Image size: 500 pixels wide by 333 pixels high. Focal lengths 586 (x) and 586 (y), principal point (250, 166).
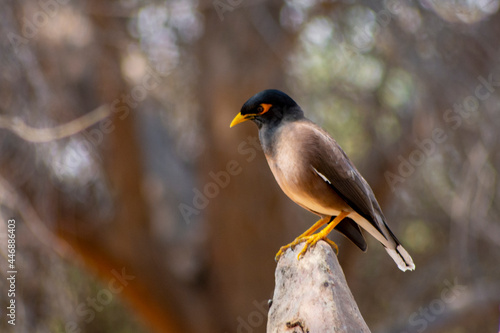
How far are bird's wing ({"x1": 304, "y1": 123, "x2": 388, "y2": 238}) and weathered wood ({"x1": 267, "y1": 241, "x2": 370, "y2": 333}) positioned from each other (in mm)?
226

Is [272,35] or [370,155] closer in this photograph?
[272,35]

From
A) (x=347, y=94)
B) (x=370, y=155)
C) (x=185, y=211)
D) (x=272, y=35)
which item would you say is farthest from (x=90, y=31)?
(x=370, y=155)

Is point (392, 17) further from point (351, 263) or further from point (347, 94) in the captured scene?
point (351, 263)

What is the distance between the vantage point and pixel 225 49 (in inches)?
265

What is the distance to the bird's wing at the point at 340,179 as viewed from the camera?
2.56m

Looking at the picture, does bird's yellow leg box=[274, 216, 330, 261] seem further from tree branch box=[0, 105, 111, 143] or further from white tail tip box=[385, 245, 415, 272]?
tree branch box=[0, 105, 111, 143]

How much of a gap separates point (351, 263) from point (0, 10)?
16.2ft

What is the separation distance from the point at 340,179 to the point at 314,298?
0.54 meters

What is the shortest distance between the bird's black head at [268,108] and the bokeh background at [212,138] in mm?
2728

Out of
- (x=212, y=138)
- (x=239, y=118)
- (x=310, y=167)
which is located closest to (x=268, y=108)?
(x=239, y=118)

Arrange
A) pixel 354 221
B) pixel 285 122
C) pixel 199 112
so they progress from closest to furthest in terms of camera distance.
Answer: pixel 285 122 → pixel 354 221 → pixel 199 112

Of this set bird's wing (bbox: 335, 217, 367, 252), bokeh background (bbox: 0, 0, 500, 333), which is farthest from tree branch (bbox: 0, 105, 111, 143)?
bird's wing (bbox: 335, 217, 367, 252)

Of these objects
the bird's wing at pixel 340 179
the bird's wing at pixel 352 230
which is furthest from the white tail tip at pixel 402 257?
the bird's wing at pixel 352 230

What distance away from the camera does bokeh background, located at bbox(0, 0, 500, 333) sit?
17.3 feet
